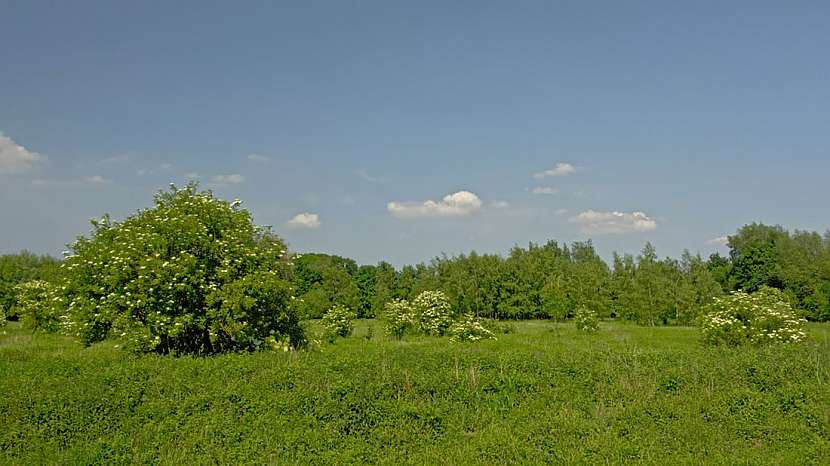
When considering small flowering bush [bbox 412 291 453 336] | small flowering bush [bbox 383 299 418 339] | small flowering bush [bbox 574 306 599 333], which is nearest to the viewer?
small flowering bush [bbox 412 291 453 336]

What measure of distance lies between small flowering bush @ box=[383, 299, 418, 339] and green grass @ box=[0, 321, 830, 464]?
11.8 metres

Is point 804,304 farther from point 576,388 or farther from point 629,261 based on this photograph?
point 576,388

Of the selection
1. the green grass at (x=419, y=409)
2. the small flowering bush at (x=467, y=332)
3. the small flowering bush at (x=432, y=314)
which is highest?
the small flowering bush at (x=432, y=314)

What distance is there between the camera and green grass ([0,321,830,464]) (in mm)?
8047

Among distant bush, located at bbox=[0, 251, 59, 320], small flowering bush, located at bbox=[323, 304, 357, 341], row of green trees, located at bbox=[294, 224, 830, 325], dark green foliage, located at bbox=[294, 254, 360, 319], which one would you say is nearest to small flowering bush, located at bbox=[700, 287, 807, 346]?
small flowering bush, located at bbox=[323, 304, 357, 341]

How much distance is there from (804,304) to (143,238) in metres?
50.6

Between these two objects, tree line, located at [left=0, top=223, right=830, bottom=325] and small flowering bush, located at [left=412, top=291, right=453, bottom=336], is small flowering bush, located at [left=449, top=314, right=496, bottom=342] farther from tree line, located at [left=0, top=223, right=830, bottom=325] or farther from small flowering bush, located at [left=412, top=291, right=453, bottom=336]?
tree line, located at [left=0, top=223, right=830, bottom=325]

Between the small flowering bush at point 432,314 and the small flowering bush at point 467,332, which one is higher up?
the small flowering bush at point 432,314

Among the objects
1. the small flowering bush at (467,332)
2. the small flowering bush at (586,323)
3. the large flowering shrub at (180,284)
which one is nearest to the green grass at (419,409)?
the large flowering shrub at (180,284)

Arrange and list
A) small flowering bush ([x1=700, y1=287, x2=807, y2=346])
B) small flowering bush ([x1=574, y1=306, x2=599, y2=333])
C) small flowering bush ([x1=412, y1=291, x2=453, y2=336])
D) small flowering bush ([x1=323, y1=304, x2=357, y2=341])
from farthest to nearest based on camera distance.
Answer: small flowering bush ([x1=574, y1=306, x2=599, y2=333])
small flowering bush ([x1=323, y1=304, x2=357, y2=341])
small flowering bush ([x1=412, y1=291, x2=453, y2=336])
small flowering bush ([x1=700, y1=287, x2=807, y2=346])

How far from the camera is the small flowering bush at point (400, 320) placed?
22781 millimetres

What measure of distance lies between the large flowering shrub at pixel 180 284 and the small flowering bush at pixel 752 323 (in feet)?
41.0

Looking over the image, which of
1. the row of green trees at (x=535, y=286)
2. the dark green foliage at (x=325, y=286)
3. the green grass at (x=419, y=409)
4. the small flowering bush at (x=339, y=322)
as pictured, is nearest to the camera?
the green grass at (x=419, y=409)

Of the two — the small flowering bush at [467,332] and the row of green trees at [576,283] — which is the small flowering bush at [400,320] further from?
the row of green trees at [576,283]
